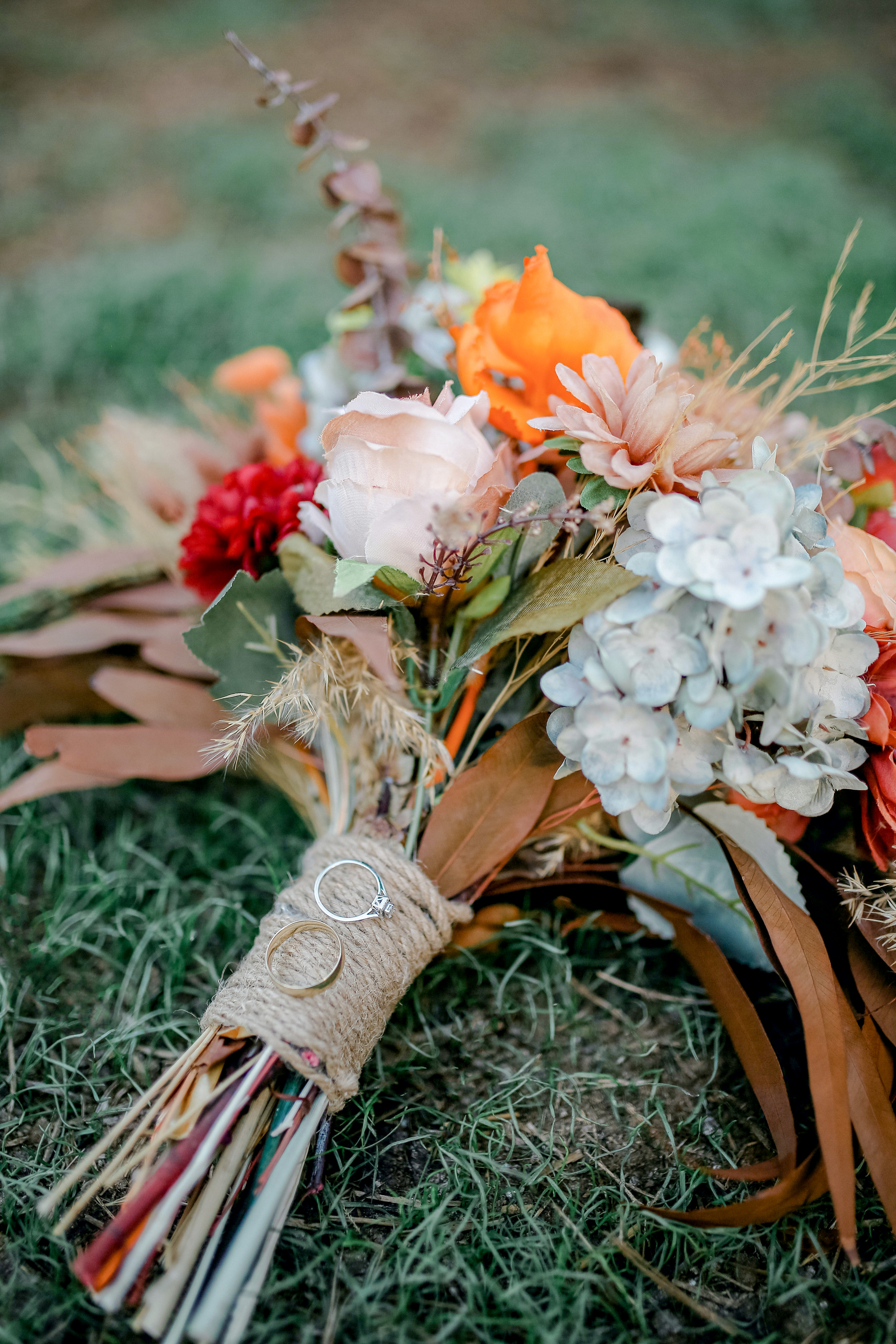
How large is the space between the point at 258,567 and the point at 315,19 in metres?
4.43

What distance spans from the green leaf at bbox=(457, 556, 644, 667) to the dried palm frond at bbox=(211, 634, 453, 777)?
0.31 ft

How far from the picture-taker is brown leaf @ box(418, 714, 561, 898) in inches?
30.5

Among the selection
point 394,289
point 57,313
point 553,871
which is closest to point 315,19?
point 57,313

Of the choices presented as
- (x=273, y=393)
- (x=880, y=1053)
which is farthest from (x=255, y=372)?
(x=880, y=1053)

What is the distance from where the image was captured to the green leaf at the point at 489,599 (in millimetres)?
751

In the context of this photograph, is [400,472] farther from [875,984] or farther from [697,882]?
[875,984]

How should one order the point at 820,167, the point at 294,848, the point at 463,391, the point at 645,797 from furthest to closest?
the point at 820,167 → the point at 294,848 → the point at 463,391 → the point at 645,797

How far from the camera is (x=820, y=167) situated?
2.55 meters

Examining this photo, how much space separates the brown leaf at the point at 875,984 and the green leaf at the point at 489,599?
1.52 feet

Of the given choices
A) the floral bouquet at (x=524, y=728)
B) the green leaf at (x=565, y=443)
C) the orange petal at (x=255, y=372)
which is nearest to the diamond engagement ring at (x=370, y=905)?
the floral bouquet at (x=524, y=728)

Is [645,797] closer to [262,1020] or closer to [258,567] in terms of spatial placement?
[262,1020]

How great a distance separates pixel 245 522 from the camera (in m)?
0.85

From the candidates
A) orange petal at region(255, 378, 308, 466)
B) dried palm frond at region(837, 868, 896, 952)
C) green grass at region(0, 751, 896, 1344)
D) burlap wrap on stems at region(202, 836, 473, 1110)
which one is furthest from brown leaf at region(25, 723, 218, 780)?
dried palm frond at region(837, 868, 896, 952)

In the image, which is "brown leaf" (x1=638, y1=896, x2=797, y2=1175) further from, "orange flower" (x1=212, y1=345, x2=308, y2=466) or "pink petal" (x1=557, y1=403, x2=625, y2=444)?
"orange flower" (x1=212, y1=345, x2=308, y2=466)
